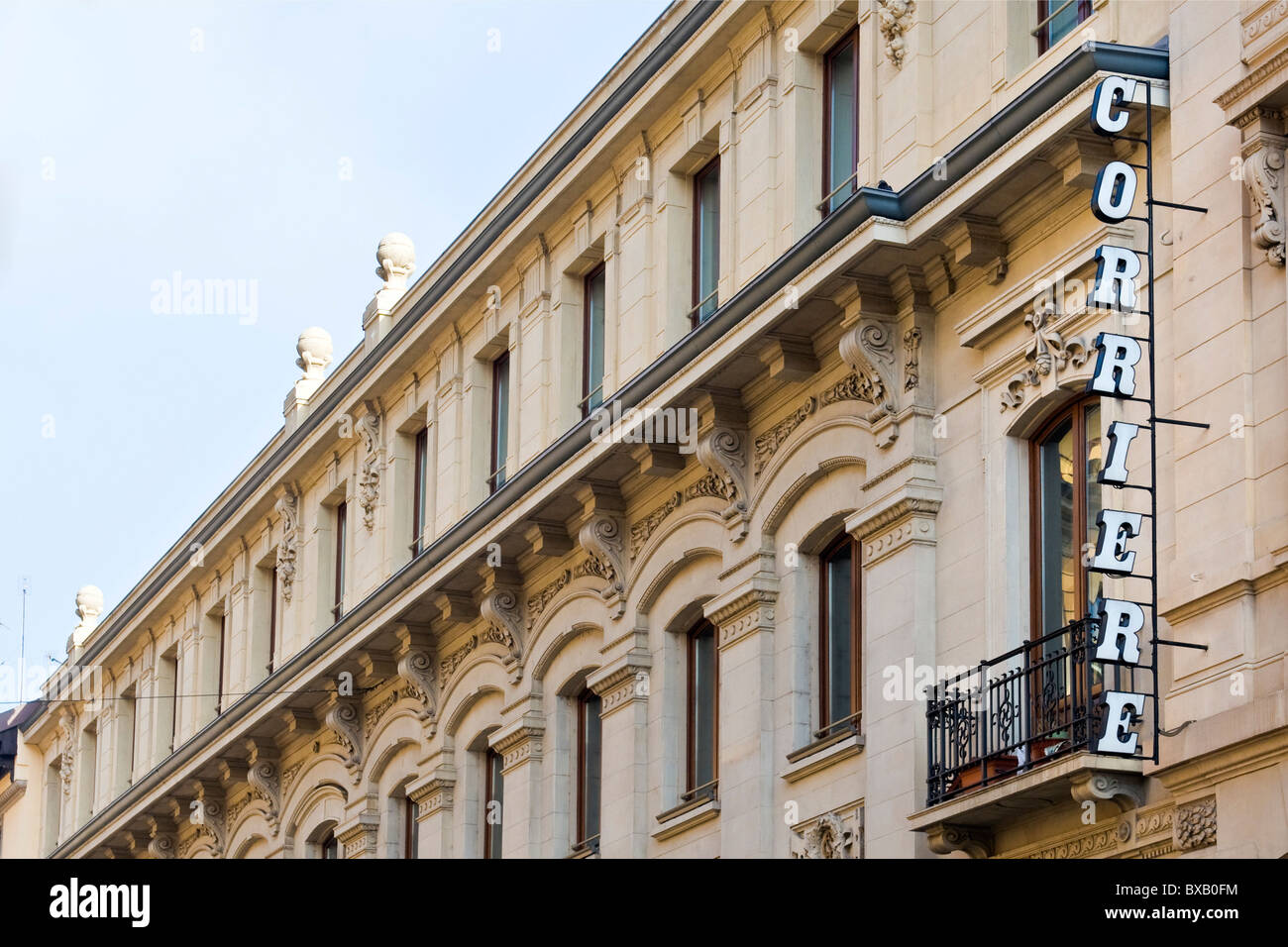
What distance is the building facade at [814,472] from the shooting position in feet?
Answer: 61.2

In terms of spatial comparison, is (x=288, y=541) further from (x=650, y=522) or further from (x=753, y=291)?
(x=753, y=291)

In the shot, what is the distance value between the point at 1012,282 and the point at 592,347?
32.0 ft

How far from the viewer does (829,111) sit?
25.9 m

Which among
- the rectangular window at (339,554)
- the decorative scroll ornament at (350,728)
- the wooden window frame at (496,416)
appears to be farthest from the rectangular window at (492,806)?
the rectangular window at (339,554)

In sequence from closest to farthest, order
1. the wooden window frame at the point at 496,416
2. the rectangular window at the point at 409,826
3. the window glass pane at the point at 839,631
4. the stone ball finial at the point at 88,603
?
the window glass pane at the point at 839,631 < the wooden window frame at the point at 496,416 < the rectangular window at the point at 409,826 < the stone ball finial at the point at 88,603

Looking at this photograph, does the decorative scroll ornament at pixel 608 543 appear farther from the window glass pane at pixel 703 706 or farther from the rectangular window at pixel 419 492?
the rectangular window at pixel 419 492

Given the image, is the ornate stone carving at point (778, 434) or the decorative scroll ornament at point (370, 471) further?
the decorative scroll ornament at point (370, 471)

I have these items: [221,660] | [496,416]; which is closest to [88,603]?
[221,660]

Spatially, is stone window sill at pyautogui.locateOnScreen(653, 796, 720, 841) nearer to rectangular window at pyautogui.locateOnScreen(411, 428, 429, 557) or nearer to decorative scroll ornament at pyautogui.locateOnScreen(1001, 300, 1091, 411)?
decorative scroll ornament at pyautogui.locateOnScreen(1001, 300, 1091, 411)

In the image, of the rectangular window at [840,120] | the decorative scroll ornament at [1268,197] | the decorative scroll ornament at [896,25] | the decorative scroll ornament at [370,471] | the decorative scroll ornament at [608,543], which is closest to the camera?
the decorative scroll ornament at [1268,197]

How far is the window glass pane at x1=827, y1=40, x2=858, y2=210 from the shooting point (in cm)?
2539

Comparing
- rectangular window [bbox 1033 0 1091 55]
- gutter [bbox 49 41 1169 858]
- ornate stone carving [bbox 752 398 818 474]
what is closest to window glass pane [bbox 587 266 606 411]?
gutter [bbox 49 41 1169 858]

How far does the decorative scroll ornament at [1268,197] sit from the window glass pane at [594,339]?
1267 cm

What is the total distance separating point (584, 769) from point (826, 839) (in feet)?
23.7
